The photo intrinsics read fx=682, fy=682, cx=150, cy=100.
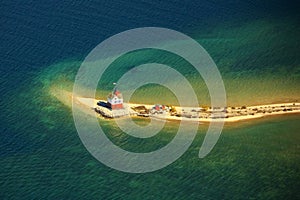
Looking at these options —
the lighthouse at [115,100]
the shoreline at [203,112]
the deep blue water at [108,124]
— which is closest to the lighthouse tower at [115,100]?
the lighthouse at [115,100]

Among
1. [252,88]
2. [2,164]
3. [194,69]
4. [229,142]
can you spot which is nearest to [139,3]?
[194,69]

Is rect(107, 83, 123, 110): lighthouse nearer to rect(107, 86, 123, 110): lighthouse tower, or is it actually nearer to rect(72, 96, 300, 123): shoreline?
rect(107, 86, 123, 110): lighthouse tower

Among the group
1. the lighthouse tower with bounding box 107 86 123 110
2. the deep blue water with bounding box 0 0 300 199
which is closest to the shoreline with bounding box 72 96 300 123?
the lighthouse tower with bounding box 107 86 123 110

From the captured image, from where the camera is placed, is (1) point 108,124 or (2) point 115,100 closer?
(1) point 108,124

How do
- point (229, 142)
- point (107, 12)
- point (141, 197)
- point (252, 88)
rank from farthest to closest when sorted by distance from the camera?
1. point (107, 12)
2. point (252, 88)
3. point (229, 142)
4. point (141, 197)

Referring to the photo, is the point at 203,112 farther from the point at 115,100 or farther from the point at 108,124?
the point at 108,124

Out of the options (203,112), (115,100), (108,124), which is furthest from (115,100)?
(203,112)

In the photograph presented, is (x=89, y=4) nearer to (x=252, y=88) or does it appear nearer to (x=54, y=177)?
(x=252, y=88)
